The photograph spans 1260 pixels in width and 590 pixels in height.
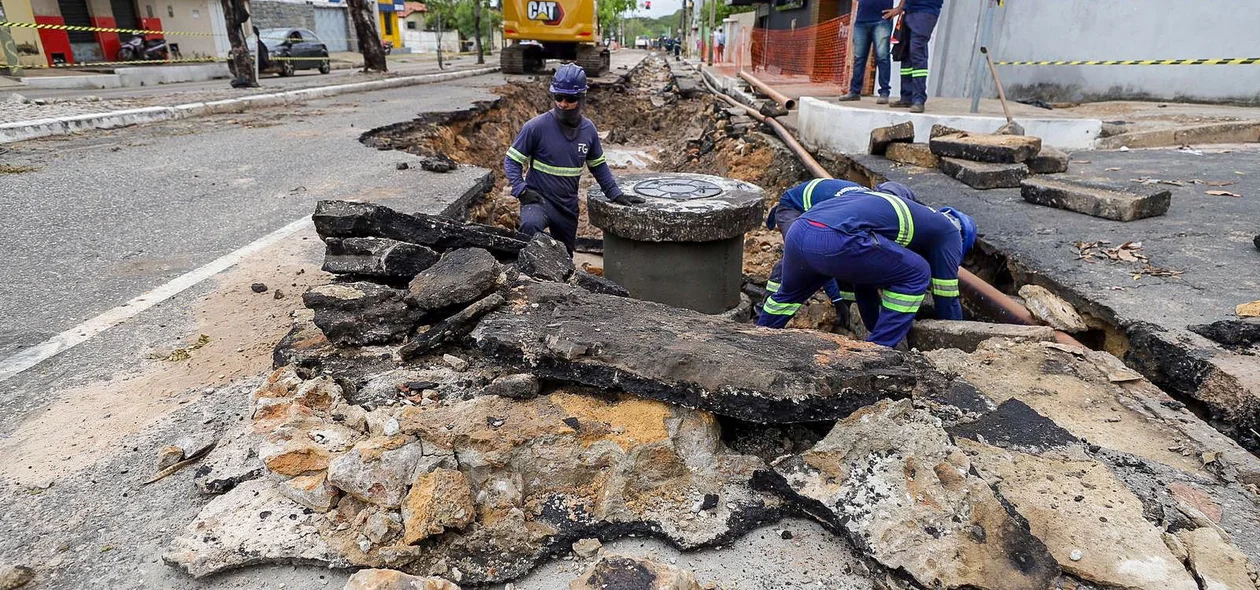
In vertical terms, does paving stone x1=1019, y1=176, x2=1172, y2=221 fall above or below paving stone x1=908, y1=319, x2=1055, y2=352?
above

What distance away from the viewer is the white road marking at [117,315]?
2.68 meters

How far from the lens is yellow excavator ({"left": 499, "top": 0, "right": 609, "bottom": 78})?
60.0 ft

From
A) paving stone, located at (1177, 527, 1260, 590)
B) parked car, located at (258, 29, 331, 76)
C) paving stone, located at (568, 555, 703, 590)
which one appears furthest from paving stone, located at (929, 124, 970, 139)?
parked car, located at (258, 29, 331, 76)

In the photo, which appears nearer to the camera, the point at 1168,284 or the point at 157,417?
the point at 157,417

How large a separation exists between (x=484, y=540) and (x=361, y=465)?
0.40 metres

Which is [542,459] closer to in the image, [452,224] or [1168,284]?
[452,224]

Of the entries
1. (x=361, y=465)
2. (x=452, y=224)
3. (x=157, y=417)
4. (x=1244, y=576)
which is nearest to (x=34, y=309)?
(x=157, y=417)

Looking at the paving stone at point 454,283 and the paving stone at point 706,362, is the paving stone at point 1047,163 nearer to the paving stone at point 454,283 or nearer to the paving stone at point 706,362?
the paving stone at point 706,362

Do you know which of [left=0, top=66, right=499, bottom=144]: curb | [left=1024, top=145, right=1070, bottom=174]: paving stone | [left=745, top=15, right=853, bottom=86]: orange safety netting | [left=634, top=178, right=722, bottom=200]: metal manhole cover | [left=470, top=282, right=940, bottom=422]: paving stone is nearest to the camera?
[left=470, top=282, right=940, bottom=422]: paving stone

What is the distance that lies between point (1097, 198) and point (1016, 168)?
1077 millimetres

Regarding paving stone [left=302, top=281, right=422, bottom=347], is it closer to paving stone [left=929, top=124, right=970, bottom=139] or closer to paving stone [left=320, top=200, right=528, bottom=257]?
paving stone [left=320, top=200, right=528, bottom=257]

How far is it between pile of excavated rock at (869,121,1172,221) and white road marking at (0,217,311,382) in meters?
5.49

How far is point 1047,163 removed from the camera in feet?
19.1

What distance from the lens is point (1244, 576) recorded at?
1.63m
